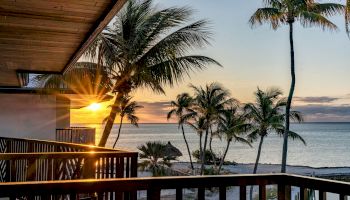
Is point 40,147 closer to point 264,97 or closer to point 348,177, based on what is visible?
point 264,97

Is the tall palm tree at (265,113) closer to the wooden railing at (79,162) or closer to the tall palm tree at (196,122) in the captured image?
the tall palm tree at (196,122)

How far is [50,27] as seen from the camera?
4.27 meters

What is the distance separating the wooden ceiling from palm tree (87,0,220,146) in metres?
5.47

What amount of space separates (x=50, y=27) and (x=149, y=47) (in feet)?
25.5

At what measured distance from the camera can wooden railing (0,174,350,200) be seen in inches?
79.4

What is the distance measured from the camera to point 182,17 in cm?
1127

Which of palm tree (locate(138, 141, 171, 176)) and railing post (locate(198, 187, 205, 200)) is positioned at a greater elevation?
railing post (locate(198, 187, 205, 200))

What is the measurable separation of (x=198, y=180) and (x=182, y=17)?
30.7 ft

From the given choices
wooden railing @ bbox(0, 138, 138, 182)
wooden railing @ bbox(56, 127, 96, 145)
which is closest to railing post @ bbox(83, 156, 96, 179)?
wooden railing @ bbox(0, 138, 138, 182)

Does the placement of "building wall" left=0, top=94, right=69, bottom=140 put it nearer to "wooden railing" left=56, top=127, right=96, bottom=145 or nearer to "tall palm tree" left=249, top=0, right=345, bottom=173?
"wooden railing" left=56, top=127, right=96, bottom=145

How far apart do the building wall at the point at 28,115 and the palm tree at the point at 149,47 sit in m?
1.99

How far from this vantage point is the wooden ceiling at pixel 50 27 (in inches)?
141

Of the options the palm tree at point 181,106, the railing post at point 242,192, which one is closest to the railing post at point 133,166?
the railing post at point 242,192

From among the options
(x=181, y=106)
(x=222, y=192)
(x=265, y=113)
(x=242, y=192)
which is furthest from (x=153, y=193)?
(x=181, y=106)
